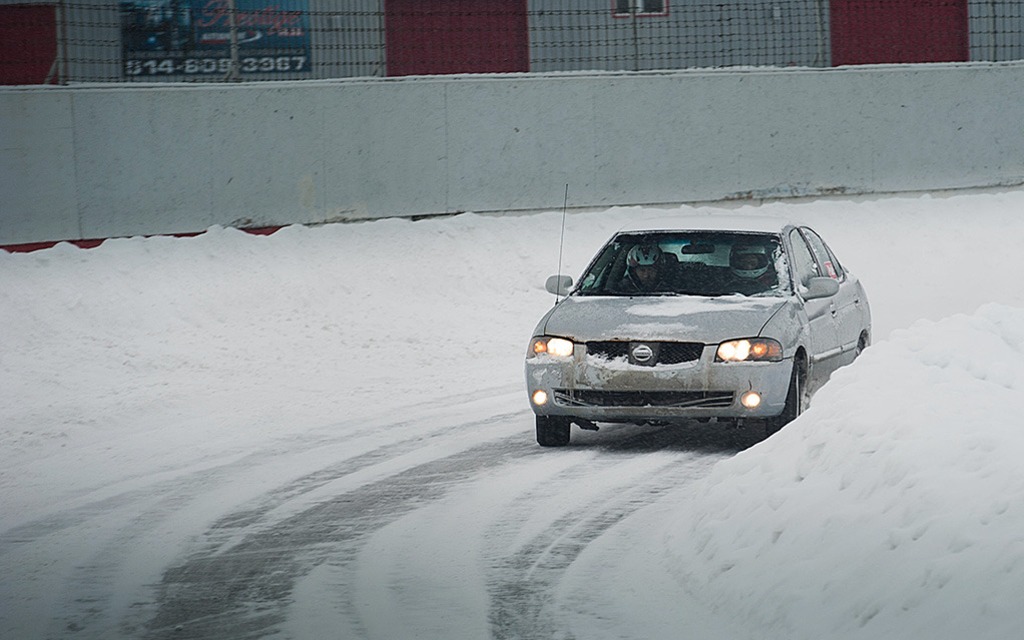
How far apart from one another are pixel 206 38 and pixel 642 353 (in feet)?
41.6

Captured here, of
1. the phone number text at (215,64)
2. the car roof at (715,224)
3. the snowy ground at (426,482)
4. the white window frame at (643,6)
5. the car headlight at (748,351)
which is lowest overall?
the snowy ground at (426,482)

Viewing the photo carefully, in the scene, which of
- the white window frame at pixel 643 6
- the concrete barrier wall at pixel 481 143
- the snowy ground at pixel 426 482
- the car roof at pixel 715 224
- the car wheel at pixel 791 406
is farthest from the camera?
the white window frame at pixel 643 6

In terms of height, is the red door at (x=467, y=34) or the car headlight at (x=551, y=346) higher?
the red door at (x=467, y=34)

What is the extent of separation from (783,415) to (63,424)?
5011 mm

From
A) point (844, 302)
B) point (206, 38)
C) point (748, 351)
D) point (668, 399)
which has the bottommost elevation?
point (668, 399)

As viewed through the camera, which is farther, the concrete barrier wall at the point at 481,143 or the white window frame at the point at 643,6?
the white window frame at the point at 643,6

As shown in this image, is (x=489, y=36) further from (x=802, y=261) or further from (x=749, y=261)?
(x=749, y=261)

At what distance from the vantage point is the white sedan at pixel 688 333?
32.5 feet

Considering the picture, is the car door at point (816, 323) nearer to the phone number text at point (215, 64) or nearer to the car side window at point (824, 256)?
the car side window at point (824, 256)

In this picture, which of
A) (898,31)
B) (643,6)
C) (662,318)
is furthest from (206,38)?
(662,318)

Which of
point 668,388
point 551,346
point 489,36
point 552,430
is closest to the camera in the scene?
point 668,388

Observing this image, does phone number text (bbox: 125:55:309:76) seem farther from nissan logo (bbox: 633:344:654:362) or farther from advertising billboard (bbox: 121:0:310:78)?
nissan logo (bbox: 633:344:654:362)

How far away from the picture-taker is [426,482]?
30.5 feet

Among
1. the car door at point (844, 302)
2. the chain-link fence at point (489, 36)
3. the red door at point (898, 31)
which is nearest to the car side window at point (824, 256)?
the car door at point (844, 302)
